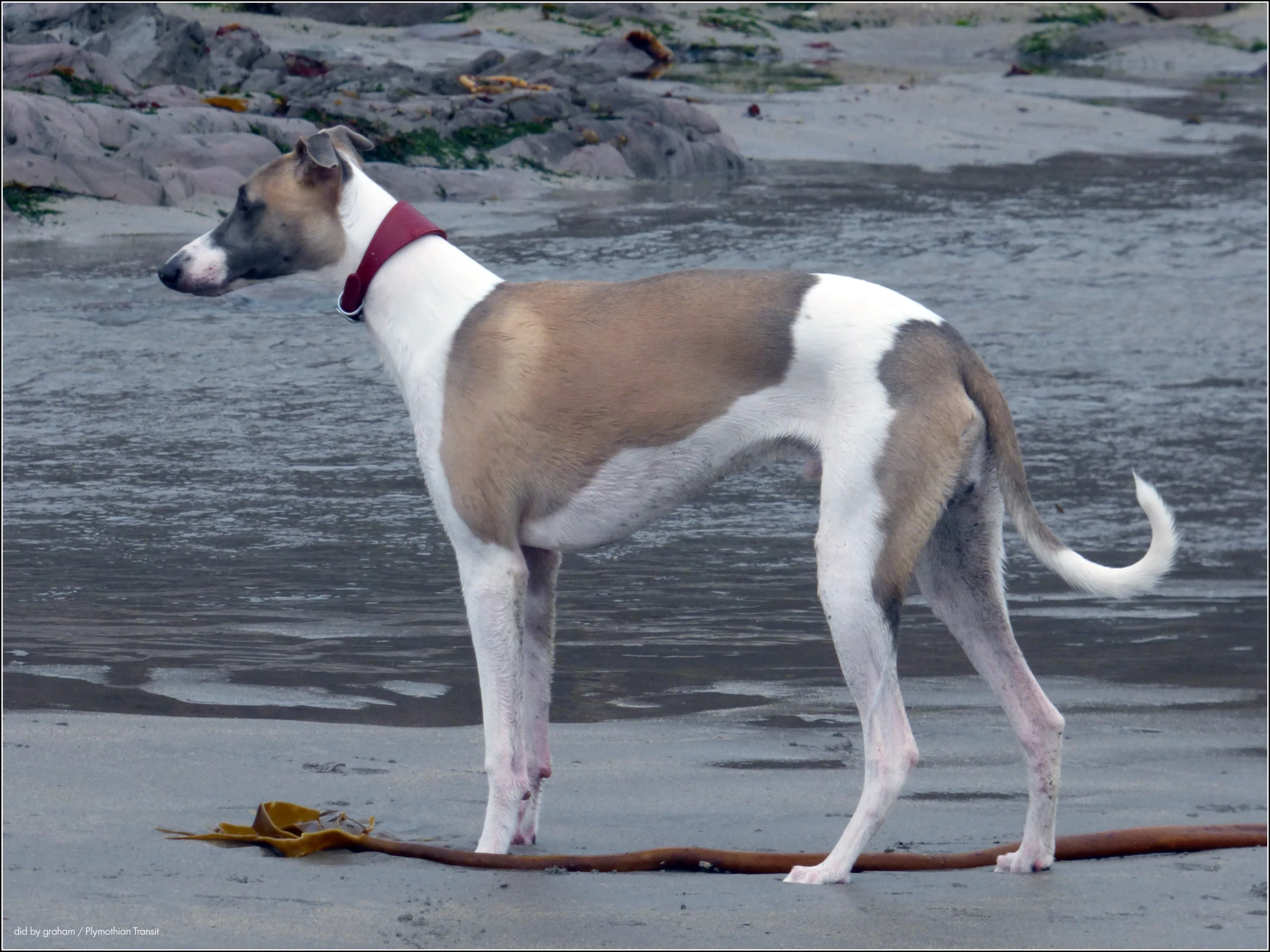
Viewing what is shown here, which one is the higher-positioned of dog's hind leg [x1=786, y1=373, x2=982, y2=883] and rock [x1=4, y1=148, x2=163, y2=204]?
dog's hind leg [x1=786, y1=373, x2=982, y2=883]

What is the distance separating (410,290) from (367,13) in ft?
91.4

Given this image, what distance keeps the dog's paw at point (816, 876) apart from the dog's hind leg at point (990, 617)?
518 mm

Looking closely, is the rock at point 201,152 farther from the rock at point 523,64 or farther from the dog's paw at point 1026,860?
the dog's paw at point 1026,860

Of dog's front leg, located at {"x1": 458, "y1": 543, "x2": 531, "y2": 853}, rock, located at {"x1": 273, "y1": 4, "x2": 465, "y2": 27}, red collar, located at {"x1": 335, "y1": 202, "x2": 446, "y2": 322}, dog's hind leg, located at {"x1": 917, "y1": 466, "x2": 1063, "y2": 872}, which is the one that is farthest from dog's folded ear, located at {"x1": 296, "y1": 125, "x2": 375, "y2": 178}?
rock, located at {"x1": 273, "y1": 4, "x2": 465, "y2": 27}

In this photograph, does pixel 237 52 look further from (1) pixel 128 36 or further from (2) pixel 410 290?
(2) pixel 410 290

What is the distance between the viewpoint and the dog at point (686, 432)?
4.18 m

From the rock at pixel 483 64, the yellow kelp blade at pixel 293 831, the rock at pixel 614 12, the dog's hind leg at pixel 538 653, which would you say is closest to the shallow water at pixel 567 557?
the dog's hind leg at pixel 538 653

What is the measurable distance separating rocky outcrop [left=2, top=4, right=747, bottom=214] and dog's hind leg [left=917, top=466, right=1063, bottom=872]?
11502mm

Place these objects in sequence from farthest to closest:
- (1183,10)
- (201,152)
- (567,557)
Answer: (1183,10), (201,152), (567,557)

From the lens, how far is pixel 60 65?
18.1 metres

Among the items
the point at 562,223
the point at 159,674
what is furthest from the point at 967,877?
the point at 562,223

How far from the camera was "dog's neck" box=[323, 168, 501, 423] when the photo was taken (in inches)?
180

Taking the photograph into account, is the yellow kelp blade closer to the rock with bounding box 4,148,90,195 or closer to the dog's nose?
the dog's nose

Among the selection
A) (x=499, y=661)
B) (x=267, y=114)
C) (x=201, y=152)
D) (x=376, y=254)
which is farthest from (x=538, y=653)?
(x=267, y=114)
